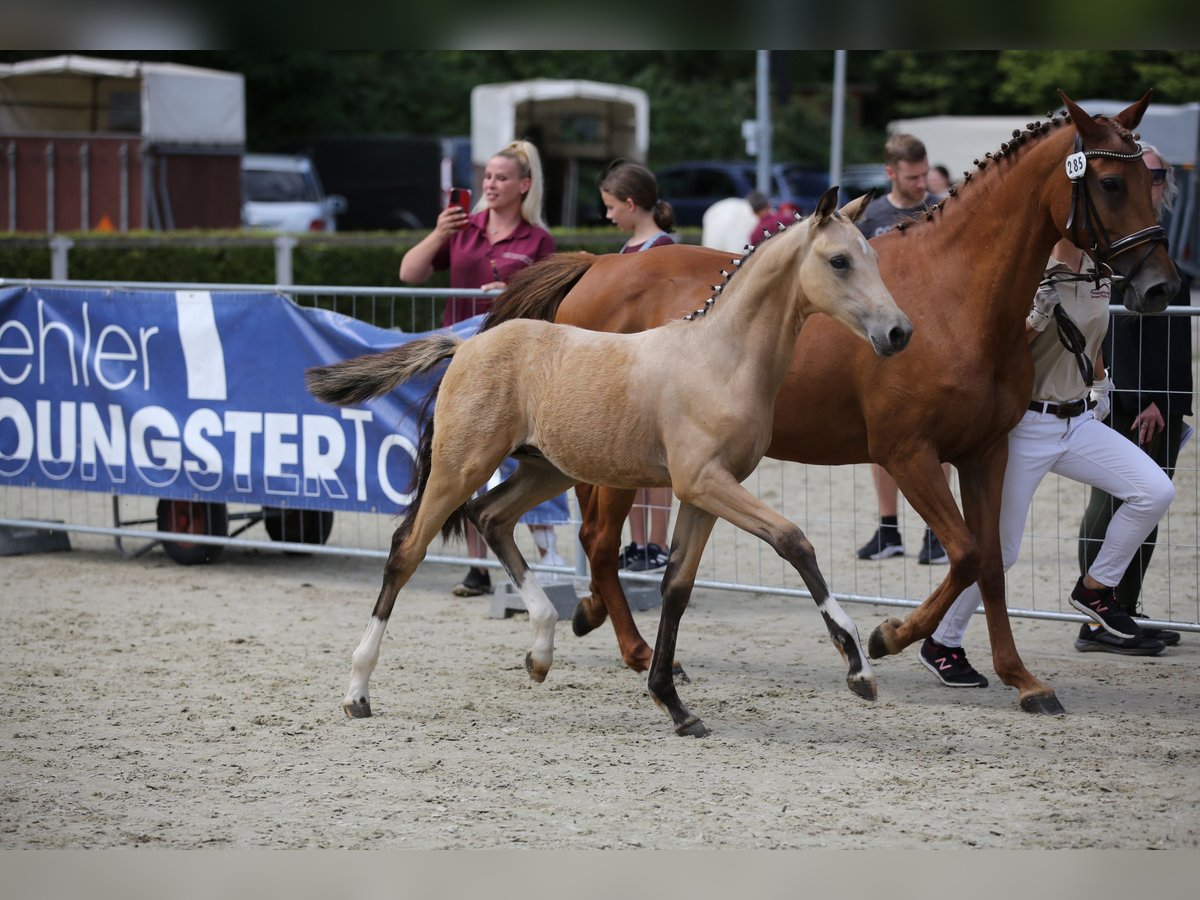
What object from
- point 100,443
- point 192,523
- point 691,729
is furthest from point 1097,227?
point 100,443

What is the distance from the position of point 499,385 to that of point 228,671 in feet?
6.23

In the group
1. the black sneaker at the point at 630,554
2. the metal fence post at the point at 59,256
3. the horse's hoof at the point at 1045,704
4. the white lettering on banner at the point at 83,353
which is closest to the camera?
the horse's hoof at the point at 1045,704

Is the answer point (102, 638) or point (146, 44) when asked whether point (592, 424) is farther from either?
point (102, 638)

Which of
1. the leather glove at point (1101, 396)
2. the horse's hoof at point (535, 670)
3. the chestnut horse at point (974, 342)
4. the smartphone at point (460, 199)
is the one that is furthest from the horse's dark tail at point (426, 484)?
the leather glove at point (1101, 396)

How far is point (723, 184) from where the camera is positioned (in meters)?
30.8

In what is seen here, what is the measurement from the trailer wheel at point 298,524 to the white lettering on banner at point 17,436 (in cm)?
142

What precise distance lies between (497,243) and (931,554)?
3020 millimetres

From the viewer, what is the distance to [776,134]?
38719 millimetres

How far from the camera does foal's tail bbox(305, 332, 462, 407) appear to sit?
594 centimetres

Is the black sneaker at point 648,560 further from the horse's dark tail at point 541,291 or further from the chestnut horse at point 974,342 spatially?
the chestnut horse at point 974,342

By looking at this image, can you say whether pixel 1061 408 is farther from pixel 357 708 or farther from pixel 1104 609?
pixel 357 708

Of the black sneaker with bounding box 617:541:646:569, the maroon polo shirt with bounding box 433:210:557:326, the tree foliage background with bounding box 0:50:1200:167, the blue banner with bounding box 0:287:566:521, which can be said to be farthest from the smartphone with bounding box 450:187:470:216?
the tree foliage background with bounding box 0:50:1200:167

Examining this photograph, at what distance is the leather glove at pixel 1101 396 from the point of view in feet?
20.8

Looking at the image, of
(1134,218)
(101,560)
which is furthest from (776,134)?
(1134,218)
